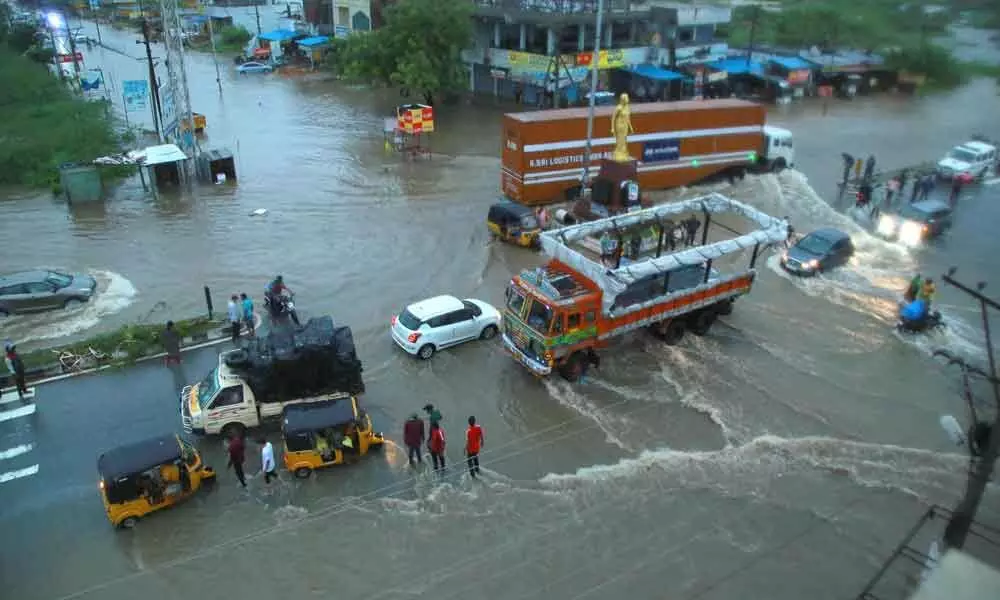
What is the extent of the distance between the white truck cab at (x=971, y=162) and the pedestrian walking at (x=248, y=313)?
29.2 metres

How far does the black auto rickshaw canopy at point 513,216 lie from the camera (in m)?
25.0

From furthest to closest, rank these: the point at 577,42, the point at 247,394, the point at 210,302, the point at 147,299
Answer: the point at 577,42, the point at 147,299, the point at 210,302, the point at 247,394

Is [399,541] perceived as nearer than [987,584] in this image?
No

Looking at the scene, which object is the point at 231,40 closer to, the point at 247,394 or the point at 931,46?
the point at 931,46

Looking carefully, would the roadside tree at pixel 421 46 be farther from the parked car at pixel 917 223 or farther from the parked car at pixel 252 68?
the parked car at pixel 917 223

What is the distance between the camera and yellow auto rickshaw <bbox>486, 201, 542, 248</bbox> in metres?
24.9

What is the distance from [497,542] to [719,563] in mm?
3653

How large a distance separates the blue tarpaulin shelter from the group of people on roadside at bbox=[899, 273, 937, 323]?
1280 inches

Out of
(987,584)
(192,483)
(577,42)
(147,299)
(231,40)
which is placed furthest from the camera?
(231,40)

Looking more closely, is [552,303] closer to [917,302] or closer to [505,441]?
[505,441]

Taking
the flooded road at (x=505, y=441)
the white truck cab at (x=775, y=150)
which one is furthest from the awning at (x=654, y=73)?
the flooded road at (x=505, y=441)

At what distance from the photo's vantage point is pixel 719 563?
1215cm

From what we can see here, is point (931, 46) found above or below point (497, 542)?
above

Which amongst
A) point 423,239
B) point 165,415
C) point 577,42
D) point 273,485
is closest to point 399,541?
point 273,485
